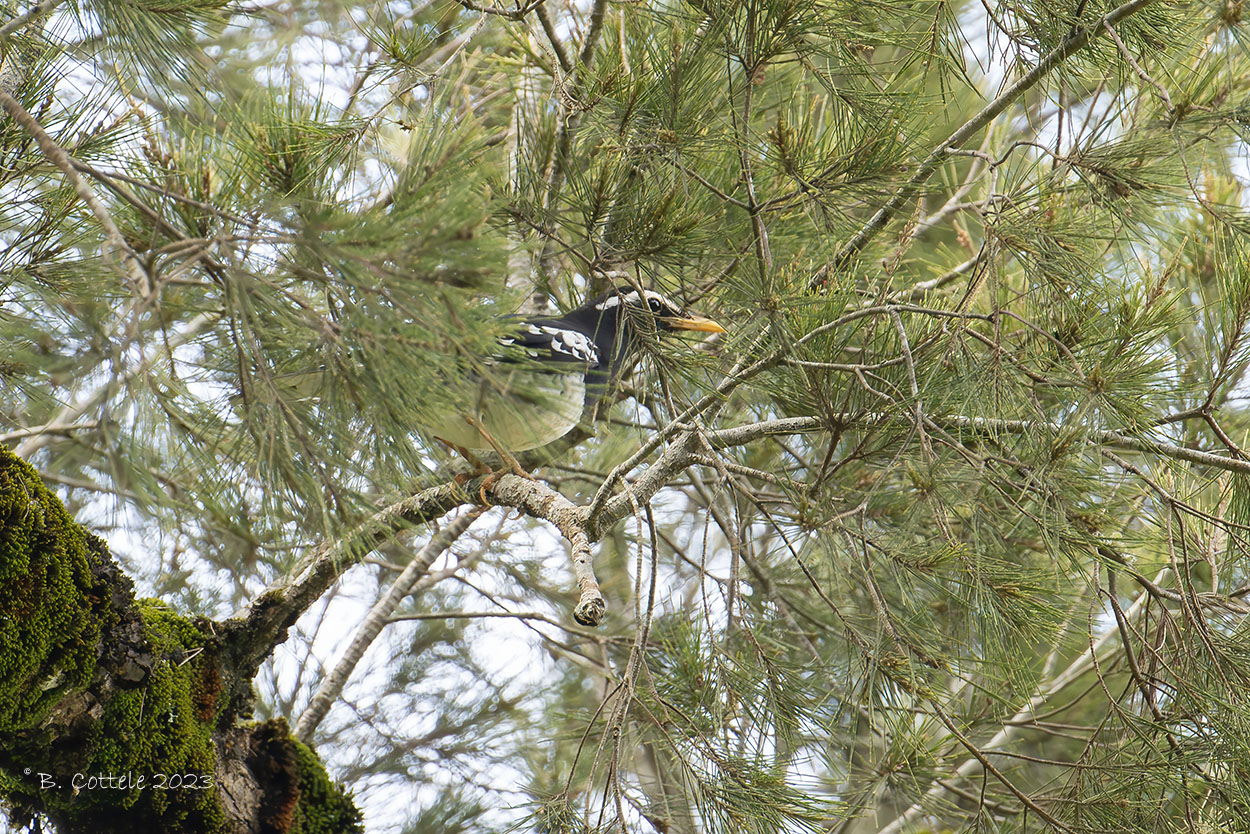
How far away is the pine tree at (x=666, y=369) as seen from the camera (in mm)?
1263

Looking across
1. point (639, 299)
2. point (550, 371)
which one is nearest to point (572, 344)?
point (639, 299)

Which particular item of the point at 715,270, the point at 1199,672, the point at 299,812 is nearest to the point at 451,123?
the point at 715,270

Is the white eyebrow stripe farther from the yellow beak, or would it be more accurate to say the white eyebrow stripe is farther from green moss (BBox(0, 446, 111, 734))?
green moss (BBox(0, 446, 111, 734))

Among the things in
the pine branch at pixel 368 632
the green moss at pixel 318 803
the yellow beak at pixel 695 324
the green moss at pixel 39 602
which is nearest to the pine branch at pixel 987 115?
the yellow beak at pixel 695 324

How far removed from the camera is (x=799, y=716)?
198 centimetres

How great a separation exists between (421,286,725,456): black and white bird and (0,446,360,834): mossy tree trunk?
657mm

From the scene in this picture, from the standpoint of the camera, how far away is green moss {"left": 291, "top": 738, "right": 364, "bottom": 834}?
2230 millimetres

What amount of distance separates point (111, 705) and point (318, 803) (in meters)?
0.69

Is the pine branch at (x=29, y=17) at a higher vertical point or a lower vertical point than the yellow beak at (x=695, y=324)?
lower

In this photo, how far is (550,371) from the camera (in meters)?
1.50

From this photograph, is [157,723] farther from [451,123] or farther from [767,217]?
[767,217]

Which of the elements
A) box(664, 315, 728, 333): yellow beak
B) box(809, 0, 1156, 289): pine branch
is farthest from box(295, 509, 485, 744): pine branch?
box(809, 0, 1156, 289): pine branch

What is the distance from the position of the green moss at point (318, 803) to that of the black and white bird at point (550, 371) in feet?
2.78

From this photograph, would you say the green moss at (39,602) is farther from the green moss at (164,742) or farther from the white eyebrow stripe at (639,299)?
the white eyebrow stripe at (639,299)
